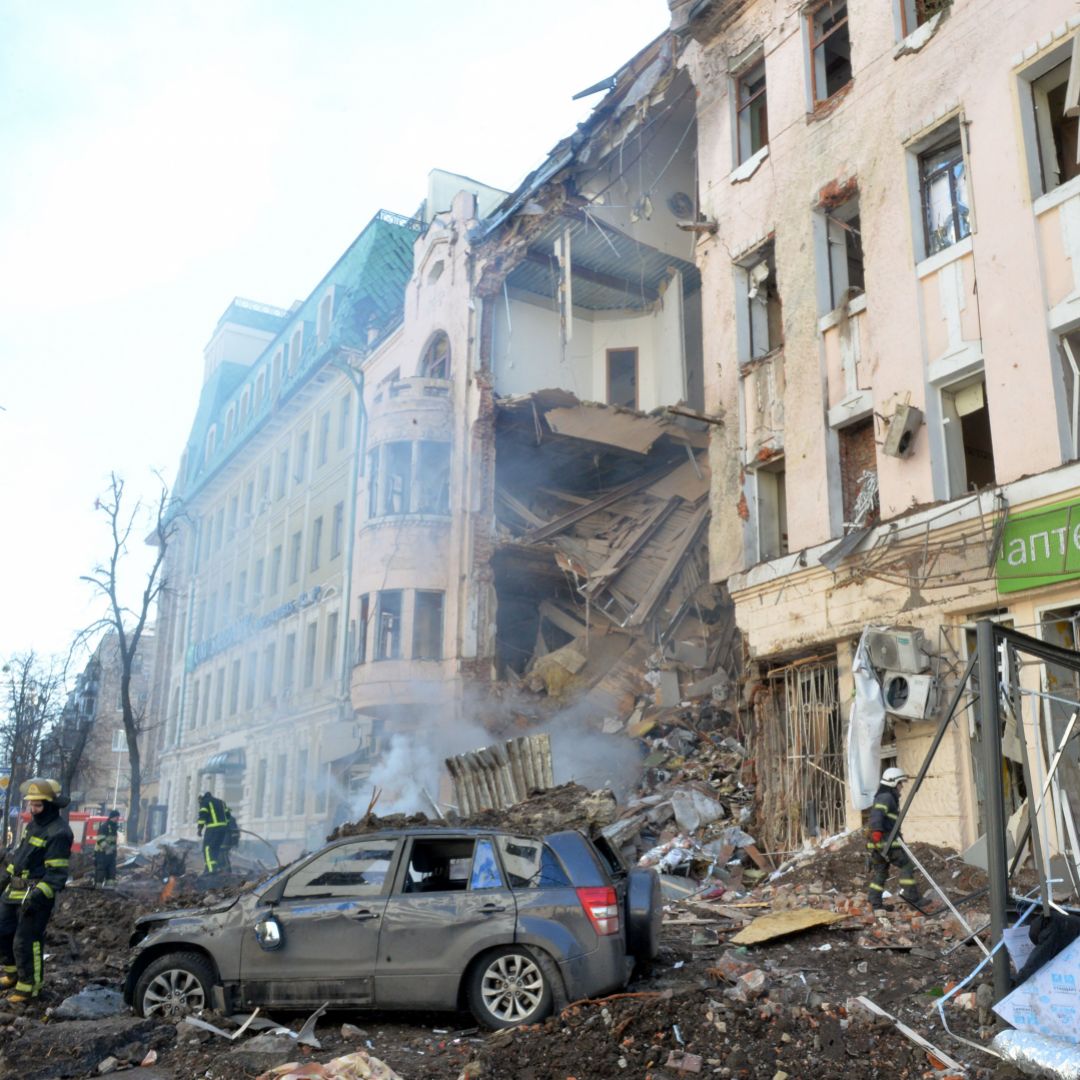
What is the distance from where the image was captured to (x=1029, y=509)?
11.7 meters

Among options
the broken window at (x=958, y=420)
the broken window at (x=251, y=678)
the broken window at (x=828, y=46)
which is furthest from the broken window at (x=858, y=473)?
the broken window at (x=251, y=678)

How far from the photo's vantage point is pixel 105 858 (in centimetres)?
1903

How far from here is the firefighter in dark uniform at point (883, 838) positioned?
34.2 ft

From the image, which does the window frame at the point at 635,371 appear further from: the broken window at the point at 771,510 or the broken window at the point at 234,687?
the broken window at the point at 234,687

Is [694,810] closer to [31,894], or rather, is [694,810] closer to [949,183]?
[949,183]

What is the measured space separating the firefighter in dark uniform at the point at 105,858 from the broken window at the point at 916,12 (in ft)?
60.8

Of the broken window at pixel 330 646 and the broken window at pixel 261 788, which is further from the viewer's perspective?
the broken window at pixel 261 788

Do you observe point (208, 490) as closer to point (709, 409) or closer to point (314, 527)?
point (314, 527)

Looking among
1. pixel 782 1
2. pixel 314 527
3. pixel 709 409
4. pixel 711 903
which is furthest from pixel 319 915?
pixel 314 527

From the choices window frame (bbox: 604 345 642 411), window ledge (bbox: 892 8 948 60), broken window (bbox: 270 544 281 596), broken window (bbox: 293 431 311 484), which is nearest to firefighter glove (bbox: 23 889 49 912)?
window ledge (bbox: 892 8 948 60)

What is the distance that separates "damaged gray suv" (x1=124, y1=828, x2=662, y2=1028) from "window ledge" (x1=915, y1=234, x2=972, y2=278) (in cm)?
912

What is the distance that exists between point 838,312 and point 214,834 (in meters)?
13.1

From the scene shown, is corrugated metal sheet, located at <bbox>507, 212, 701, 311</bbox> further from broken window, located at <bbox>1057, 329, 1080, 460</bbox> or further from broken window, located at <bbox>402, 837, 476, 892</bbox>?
broken window, located at <bbox>402, 837, 476, 892</bbox>

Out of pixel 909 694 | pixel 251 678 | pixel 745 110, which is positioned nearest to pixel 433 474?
pixel 745 110
